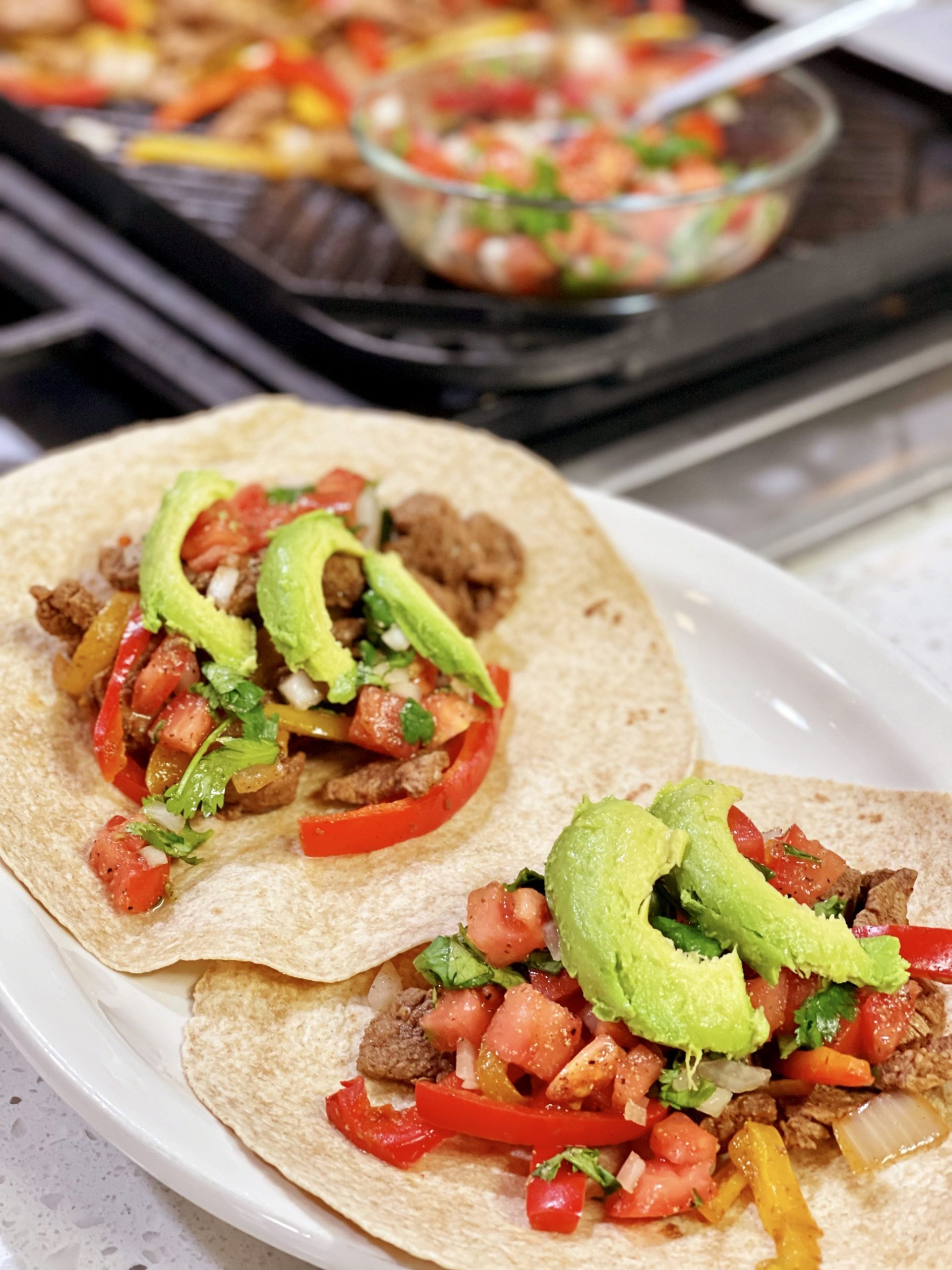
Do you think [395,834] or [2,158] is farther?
[2,158]

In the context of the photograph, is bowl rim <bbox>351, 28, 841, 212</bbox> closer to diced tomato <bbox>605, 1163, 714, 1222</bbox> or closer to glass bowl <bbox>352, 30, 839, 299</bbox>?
glass bowl <bbox>352, 30, 839, 299</bbox>

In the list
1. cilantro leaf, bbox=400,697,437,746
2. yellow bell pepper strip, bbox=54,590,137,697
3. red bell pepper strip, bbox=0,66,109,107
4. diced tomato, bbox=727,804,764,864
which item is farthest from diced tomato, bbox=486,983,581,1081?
red bell pepper strip, bbox=0,66,109,107

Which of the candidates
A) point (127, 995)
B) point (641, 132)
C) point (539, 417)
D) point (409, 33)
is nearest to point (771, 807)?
point (127, 995)

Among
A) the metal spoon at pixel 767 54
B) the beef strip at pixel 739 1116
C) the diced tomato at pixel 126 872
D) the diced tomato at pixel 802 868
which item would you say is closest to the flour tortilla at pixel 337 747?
the diced tomato at pixel 126 872

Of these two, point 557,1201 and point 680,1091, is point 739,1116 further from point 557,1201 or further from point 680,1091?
point 557,1201

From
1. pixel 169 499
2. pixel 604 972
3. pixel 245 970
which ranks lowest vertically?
pixel 245 970

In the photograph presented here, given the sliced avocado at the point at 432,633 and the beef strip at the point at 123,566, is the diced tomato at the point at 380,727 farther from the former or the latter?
the beef strip at the point at 123,566

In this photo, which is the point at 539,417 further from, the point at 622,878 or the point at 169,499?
the point at 622,878

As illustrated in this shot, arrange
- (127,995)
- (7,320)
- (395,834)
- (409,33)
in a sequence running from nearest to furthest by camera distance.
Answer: (127,995) < (395,834) < (7,320) < (409,33)

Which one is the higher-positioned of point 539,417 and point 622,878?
point 622,878
